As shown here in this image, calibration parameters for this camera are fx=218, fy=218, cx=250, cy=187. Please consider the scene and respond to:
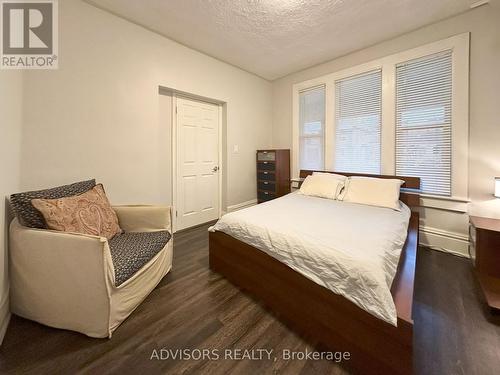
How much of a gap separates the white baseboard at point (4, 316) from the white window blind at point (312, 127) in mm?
3751

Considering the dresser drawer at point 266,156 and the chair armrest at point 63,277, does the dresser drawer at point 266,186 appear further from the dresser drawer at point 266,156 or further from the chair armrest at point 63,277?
the chair armrest at point 63,277

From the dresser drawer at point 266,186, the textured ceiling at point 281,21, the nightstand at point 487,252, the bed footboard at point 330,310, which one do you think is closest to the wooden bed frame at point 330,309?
the bed footboard at point 330,310

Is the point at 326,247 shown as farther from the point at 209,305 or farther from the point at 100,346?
the point at 100,346

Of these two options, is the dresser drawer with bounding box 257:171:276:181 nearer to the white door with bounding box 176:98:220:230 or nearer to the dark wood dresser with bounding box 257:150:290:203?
the dark wood dresser with bounding box 257:150:290:203

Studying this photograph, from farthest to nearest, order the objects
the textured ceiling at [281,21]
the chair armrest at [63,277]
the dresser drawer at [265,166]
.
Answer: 1. the dresser drawer at [265,166]
2. the textured ceiling at [281,21]
3. the chair armrest at [63,277]

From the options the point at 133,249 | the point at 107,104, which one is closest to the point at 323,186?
the point at 133,249

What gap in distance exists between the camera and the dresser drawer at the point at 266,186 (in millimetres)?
3950

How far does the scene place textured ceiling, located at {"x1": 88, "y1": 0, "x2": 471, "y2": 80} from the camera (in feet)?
7.28

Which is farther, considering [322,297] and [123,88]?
[123,88]

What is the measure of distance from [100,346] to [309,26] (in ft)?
11.4

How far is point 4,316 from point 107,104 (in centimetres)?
196

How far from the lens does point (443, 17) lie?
2.44 m

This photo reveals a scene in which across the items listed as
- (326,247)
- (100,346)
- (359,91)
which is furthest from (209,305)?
(359,91)
